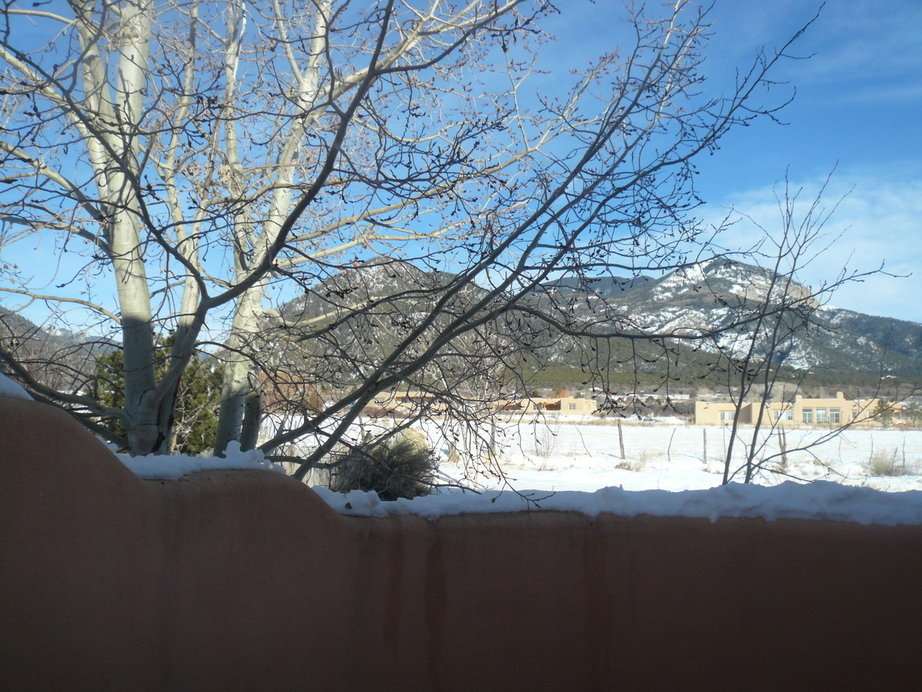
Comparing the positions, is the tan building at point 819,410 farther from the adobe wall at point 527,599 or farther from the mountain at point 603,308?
the adobe wall at point 527,599

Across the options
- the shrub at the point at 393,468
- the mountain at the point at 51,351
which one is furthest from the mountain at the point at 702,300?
the mountain at the point at 51,351

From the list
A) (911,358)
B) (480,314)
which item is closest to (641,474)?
(911,358)

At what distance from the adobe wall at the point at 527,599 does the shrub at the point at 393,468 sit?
2.09 meters

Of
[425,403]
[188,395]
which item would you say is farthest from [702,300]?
[188,395]

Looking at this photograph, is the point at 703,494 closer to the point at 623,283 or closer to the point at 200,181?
the point at 623,283

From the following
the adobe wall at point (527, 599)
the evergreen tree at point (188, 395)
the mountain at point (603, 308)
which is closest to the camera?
the adobe wall at point (527, 599)

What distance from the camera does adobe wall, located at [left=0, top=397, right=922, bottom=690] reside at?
296cm

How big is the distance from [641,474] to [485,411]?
433 inches

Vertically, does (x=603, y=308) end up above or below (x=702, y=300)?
below

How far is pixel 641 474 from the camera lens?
616 inches

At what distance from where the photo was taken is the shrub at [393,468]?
233 inches

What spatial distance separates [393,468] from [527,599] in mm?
2439

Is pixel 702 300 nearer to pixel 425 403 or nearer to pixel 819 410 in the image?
pixel 425 403

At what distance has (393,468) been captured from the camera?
5691 mm
